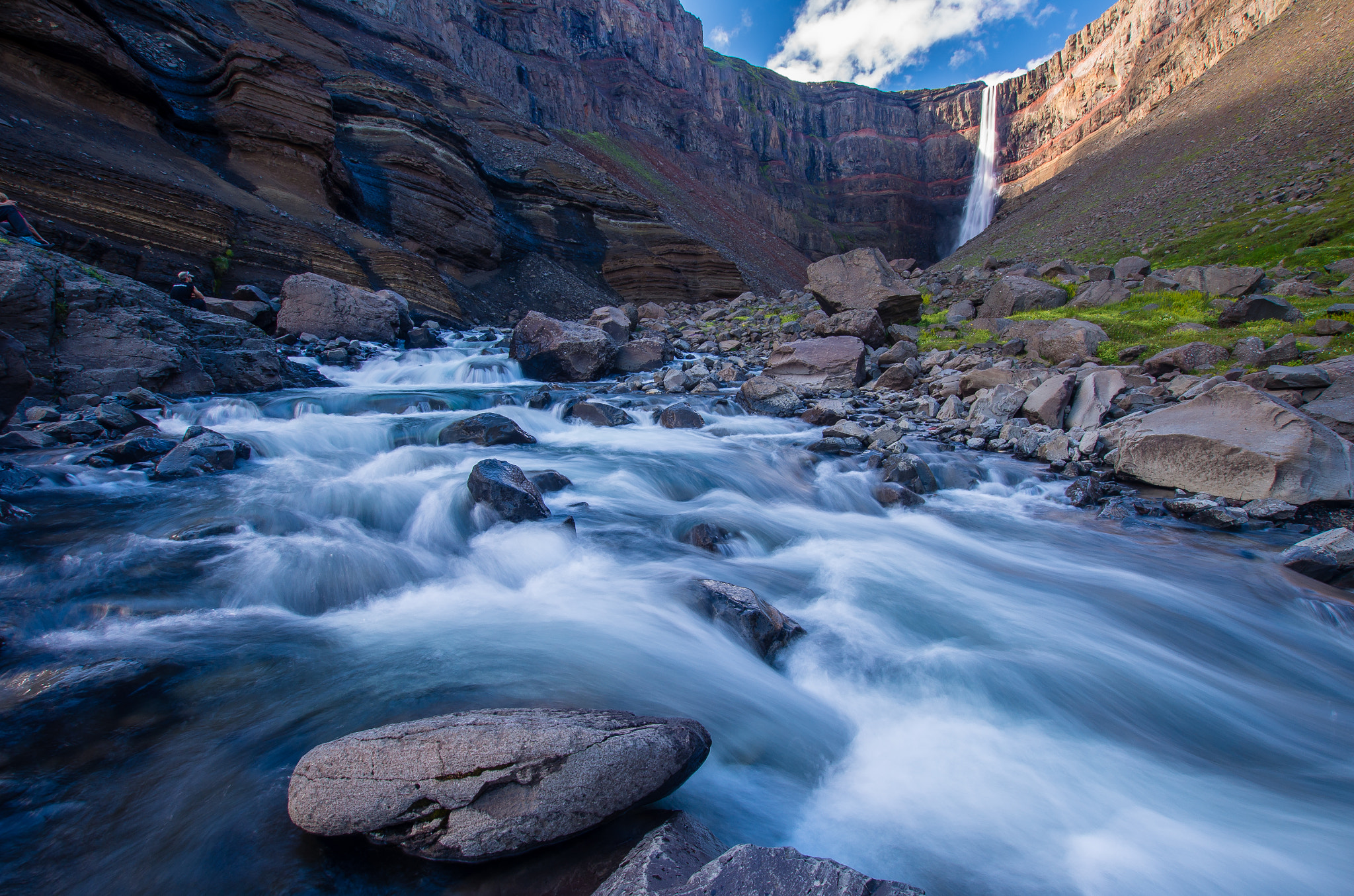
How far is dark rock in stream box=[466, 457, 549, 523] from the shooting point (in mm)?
4723

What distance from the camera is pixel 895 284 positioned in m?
12.9

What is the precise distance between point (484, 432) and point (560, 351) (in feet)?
17.1

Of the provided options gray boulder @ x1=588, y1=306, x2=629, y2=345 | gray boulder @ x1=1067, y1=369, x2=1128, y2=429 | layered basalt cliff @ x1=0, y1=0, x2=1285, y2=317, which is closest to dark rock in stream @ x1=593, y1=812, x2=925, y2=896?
gray boulder @ x1=1067, y1=369, x2=1128, y2=429

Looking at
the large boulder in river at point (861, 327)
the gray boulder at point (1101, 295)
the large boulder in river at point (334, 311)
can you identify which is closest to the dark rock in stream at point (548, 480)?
the large boulder in river at point (861, 327)

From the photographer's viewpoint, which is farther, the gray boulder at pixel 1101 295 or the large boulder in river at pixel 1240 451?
the gray boulder at pixel 1101 295

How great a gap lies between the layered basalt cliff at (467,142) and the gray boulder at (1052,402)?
14970mm

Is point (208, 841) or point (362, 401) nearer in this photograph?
point (208, 841)

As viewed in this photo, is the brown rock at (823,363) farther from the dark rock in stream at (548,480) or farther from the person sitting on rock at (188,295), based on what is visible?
the person sitting on rock at (188,295)

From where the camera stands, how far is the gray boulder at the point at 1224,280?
34.2 ft

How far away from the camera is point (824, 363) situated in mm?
10719

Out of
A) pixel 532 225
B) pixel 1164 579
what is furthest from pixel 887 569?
pixel 532 225

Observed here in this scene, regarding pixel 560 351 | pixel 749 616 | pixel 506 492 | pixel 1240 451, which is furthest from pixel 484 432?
pixel 1240 451

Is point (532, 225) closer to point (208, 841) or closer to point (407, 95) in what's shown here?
point (407, 95)

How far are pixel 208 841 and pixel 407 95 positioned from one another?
28.5 meters
